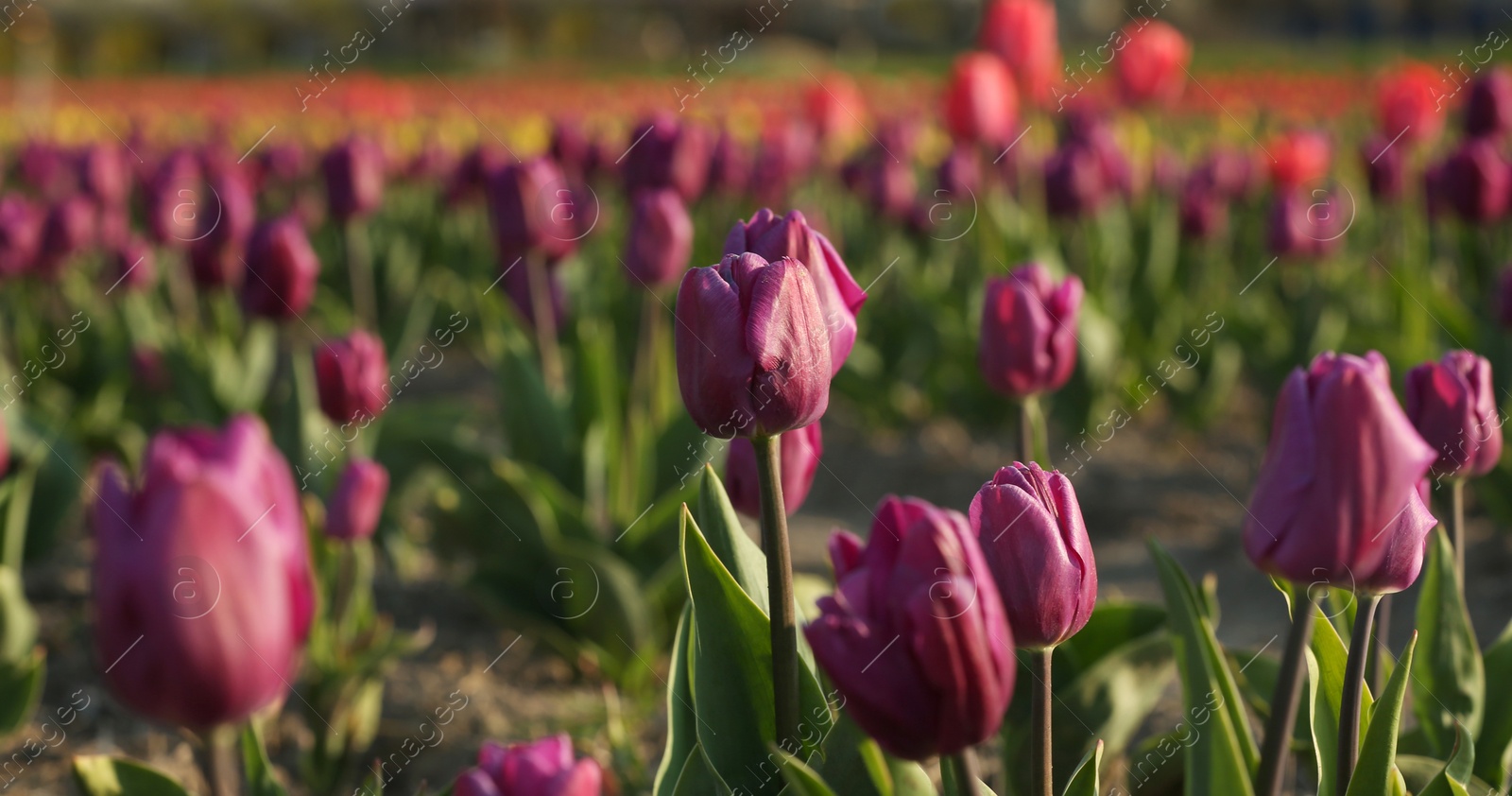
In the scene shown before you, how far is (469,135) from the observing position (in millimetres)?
10188

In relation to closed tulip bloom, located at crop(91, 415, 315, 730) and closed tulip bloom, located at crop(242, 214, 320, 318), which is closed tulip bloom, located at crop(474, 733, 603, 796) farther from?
closed tulip bloom, located at crop(242, 214, 320, 318)

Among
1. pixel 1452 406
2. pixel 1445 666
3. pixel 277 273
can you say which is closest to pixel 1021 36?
pixel 277 273

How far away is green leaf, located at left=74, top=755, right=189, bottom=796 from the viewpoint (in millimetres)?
1357

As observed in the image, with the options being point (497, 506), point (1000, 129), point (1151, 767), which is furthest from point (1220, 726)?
point (1000, 129)

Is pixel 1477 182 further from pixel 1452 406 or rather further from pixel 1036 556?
pixel 1036 556

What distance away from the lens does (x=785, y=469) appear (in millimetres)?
1331

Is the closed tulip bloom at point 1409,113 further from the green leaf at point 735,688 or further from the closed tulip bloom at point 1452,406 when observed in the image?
the green leaf at point 735,688

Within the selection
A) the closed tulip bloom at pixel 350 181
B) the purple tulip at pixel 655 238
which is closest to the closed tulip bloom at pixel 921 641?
the purple tulip at pixel 655 238

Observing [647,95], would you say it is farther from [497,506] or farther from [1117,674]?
[1117,674]

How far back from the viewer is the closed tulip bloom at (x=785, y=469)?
1.32m

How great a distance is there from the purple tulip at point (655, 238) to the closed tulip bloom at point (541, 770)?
6.13 ft

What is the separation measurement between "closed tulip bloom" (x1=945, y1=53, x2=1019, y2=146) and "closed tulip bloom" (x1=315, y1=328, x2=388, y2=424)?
2.83m

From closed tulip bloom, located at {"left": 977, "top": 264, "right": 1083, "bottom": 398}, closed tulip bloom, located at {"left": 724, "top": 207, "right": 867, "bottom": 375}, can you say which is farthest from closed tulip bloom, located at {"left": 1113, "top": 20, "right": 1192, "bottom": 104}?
closed tulip bloom, located at {"left": 724, "top": 207, "right": 867, "bottom": 375}

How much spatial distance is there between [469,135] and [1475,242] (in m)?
7.80
